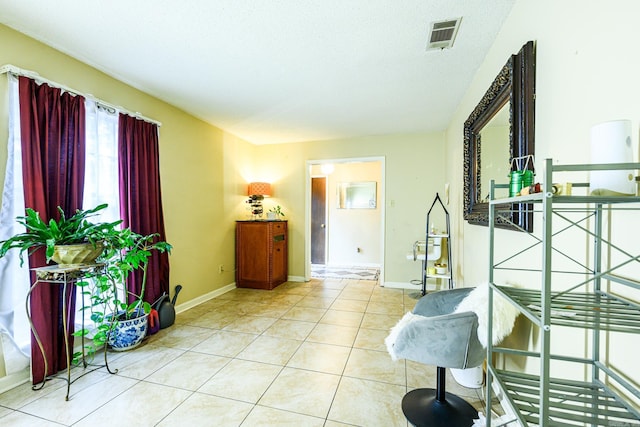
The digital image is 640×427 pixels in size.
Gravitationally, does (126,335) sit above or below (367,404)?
above

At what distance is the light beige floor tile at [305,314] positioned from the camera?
3207mm

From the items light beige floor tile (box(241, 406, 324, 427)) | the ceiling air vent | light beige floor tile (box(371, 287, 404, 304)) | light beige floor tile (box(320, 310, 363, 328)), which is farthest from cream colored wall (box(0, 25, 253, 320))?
the ceiling air vent

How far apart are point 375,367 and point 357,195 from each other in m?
4.68

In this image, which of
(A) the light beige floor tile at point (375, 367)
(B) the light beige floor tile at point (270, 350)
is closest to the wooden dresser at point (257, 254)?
(B) the light beige floor tile at point (270, 350)

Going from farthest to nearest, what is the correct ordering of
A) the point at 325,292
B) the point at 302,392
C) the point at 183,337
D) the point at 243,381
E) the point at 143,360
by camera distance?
1. the point at 325,292
2. the point at 183,337
3. the point at 143,360
4. the point at 243,381
5. the point at 302,392

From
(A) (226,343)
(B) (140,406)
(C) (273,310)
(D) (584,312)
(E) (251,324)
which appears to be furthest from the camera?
(C) (273,310)

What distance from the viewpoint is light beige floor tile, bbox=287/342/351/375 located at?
7.18 ft

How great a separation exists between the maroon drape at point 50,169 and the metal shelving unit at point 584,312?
9.13 feet

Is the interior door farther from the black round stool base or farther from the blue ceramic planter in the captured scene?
the black round stool base

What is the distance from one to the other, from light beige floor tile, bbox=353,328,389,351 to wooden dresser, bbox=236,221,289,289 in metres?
1.94

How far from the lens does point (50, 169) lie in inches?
80.0

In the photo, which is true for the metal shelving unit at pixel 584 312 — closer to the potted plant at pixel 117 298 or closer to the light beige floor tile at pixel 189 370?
the light beige floor tile at pixel 189 370

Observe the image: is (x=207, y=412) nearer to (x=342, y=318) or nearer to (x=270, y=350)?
(x=270, y=350)

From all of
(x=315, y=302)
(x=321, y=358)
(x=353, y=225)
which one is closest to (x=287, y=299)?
(x=315, y=302)
